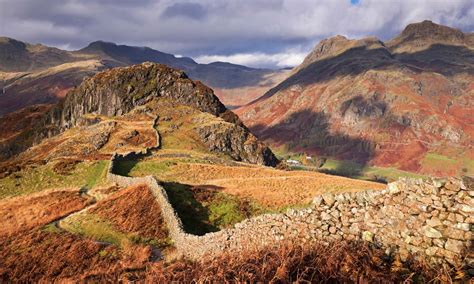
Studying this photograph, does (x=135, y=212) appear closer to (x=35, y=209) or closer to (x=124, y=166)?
(x=35, y=209)

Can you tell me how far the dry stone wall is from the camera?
1100cm

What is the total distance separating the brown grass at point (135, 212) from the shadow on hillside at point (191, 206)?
2.06 m

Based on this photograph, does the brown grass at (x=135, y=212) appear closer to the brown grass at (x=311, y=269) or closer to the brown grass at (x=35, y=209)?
the brown grass at (x=35, y=209)

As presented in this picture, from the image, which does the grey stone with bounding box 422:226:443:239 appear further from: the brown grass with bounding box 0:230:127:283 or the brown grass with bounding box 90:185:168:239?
the brown grass with bounding box 90:185:168:239

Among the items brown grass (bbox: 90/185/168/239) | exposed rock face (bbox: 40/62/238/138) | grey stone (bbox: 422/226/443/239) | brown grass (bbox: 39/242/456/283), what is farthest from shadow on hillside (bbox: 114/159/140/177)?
exposed rock face (bbox: 40/62/238/138)

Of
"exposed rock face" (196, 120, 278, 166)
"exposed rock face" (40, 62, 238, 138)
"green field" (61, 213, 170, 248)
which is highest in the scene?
"exposed rock face" (40, 62, 238, 138)

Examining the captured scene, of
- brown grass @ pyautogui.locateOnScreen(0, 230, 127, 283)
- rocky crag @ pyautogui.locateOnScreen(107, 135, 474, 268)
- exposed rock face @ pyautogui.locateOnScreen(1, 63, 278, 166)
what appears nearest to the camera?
rocky crag @ pyautogui.locateOnScreen(107, 135, 474, 268)

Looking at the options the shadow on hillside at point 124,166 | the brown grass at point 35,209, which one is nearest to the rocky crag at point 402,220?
the brown grass at point 35,209

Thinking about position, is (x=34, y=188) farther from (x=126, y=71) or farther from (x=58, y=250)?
(x=126, y=71)

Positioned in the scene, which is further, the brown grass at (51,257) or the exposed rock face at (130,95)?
the exposed rock face at (130,95)

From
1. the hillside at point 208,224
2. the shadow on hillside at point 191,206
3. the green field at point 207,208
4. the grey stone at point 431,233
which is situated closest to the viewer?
the hillside at point 208,224

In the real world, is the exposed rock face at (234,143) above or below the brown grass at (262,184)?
below

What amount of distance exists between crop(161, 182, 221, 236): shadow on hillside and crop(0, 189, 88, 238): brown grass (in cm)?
1214

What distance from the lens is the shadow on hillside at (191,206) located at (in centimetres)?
3447
